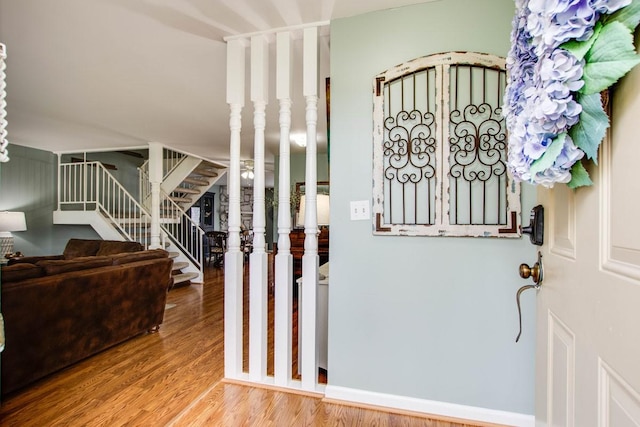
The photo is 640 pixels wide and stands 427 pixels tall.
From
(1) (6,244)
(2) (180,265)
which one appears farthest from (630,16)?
(1) (6,244)

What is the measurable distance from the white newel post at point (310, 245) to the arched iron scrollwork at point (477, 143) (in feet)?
2.67

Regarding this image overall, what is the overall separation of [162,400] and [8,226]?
173 inches

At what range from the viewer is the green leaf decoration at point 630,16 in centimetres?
45

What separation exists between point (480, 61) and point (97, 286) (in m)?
3.07

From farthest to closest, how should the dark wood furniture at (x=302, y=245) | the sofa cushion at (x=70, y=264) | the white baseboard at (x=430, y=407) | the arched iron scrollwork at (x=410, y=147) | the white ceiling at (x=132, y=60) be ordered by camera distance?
the dark wood furniture at (x=302, y=245)
the sofa cushion at (x=70, y=264)
the white ceiling at (x=132, y=60)
the arched iron scrollwork at (x=410, y=147)
the white baseboard at (x=430, y=407)

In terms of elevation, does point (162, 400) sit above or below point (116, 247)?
below

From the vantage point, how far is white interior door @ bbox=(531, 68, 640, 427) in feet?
1.55

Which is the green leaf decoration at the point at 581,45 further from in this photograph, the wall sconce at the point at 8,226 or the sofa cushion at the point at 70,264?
the wall sconce at the point at 8,226

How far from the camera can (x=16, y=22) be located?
2.05m

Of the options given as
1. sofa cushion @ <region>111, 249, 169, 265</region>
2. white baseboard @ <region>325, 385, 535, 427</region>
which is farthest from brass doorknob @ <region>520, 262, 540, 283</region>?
sofa cushion @ <region>111, 249, 169, 265</region>

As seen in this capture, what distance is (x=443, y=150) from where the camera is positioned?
5.71 ft

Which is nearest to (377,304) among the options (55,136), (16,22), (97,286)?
(97,286)

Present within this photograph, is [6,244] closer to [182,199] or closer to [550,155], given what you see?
[182,199]

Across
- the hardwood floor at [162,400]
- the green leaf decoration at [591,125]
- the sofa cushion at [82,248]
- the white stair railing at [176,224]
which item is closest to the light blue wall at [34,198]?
the sofa cushion at [82,248]
